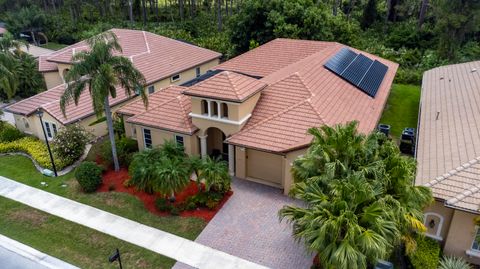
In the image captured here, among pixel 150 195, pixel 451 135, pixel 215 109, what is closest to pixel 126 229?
pixel 150 195

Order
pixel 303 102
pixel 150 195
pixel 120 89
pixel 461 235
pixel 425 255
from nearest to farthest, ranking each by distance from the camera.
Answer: pixel 425 255
pixel 461 235
pixel 150 195
pixel 303 102
pixel 120 89

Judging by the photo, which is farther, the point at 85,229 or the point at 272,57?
the point at 272,57

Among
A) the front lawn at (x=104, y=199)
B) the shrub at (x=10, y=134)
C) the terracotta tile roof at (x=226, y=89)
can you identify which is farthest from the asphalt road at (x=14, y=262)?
the shrub at (x=10, y=134)

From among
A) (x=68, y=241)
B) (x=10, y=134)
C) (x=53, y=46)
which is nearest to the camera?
(x=68, y=241)

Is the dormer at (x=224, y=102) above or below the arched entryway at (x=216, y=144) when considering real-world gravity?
above

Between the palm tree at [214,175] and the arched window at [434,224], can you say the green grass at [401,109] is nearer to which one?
the arched window at [434,224]

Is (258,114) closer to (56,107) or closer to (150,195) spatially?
(150,195)
